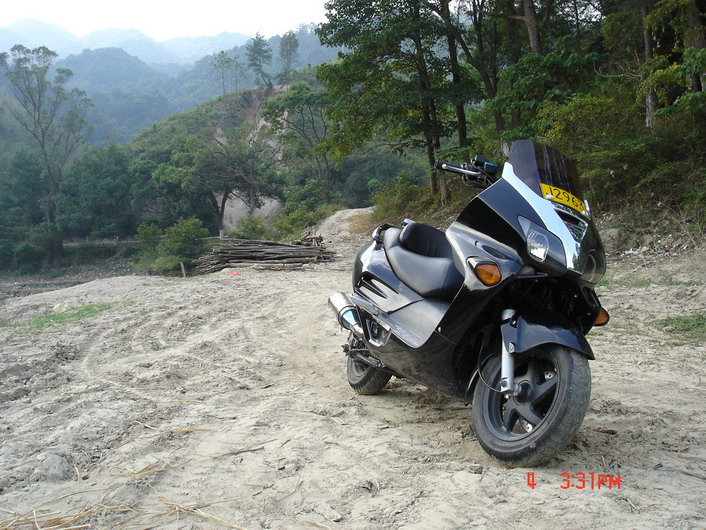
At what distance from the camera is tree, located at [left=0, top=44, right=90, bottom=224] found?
4422 centimetres

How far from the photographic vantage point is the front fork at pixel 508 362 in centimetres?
235

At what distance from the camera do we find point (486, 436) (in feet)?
8.01

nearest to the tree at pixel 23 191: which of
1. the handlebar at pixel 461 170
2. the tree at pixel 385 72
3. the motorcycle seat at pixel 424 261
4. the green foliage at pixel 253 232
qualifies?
the green foliage at pixel 253 232

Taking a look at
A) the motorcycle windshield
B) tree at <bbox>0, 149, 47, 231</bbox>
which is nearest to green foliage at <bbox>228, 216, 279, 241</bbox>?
the motorcycle windshield

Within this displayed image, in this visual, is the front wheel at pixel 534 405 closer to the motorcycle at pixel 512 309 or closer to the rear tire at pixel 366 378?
the motorcycle at pixel 512 309

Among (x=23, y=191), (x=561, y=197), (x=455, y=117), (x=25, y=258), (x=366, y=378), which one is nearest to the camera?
(x=561, y=197)

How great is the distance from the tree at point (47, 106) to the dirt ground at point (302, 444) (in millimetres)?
43739

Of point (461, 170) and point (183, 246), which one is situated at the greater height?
point (461, 170)

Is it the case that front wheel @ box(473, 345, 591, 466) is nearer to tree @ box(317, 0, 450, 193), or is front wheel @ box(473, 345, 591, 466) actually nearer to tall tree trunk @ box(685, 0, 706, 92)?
tall tree trunk @ box(685, 0, 706, 92)

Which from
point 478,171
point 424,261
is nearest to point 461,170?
point 478,171

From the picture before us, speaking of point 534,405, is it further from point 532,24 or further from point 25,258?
point 25,258
